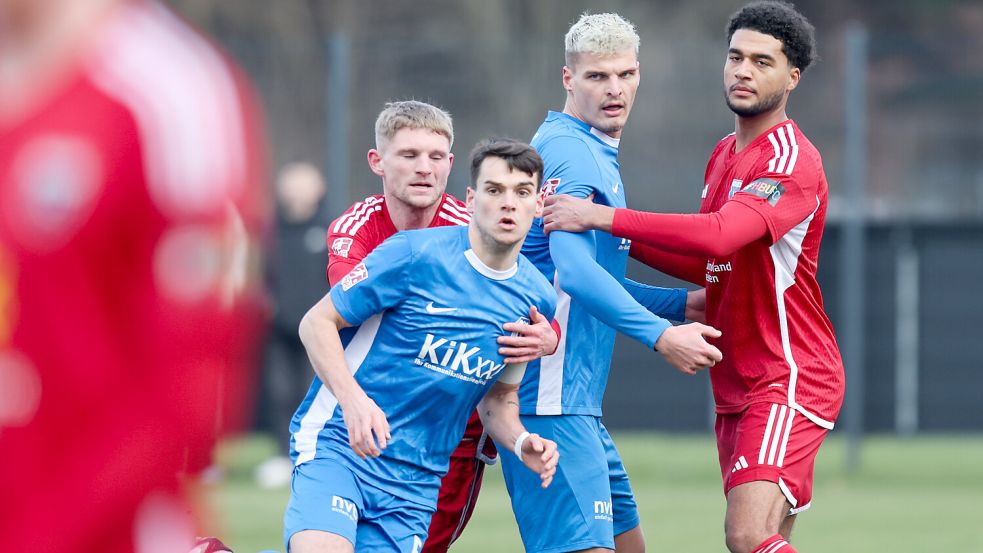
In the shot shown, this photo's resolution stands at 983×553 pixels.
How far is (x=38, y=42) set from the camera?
3.74ft

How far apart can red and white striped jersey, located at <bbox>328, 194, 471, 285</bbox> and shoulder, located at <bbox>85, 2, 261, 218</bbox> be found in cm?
370

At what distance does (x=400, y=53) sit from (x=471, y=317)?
321 inches

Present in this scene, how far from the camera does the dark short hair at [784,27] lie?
4992 mm

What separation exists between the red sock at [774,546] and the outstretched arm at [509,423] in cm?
69

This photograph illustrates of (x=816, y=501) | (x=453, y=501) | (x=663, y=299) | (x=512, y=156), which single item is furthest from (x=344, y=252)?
(x=816, y=501)

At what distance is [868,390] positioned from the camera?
12320 mm

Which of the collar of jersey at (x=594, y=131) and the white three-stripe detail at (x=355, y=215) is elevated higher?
the collar of jersey at (x=594, y=131)

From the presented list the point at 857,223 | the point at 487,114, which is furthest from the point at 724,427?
the point at 487,114

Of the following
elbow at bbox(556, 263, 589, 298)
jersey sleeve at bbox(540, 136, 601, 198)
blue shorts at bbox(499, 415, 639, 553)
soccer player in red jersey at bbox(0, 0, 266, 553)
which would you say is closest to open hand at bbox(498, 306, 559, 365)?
elbow at bbox(556, 263, 589, 298)

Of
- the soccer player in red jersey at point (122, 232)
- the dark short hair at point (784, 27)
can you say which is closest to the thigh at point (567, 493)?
the dark short hair at point (784, 27)

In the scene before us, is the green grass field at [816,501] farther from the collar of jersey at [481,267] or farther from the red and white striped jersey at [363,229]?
the collar of jersey at [481,267]

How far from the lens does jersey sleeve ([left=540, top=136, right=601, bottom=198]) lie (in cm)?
491

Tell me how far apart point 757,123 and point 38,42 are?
4.13 meters

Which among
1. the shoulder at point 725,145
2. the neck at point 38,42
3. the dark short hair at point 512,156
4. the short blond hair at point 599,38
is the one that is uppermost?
the short blond hair at point 599,38
